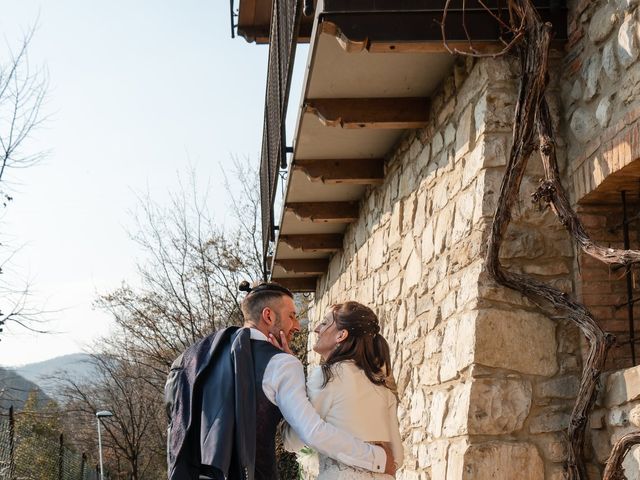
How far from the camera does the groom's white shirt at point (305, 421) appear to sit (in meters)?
3.31

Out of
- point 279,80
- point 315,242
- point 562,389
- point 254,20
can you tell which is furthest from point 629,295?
point 254,20

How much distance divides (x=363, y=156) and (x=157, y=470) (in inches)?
1092

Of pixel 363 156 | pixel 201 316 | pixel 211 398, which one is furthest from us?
pixel 201 316

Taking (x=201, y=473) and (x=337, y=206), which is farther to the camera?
(x=337, y=206)

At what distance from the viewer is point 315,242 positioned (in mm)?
8500

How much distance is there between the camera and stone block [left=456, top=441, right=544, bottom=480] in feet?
13.0

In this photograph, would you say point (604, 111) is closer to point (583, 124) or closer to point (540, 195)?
point (583, 124)

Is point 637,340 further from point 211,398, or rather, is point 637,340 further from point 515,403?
point 211,398

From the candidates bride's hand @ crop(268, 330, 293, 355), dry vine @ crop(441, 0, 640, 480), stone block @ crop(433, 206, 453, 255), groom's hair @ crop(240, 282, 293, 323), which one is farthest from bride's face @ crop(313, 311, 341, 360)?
stone block @ crop(433, 206, 453, 255)

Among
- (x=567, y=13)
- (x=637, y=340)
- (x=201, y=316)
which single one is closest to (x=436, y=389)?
(x=637, y=340)

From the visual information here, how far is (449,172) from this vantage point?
480cm

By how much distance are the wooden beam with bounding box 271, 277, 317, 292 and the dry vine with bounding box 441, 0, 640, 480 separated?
20.9 feet

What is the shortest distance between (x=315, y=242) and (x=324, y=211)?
1.14m

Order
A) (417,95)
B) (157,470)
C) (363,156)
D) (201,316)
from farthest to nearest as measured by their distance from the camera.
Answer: (157,470)
(201,316)
(363,156)
(417,95)
